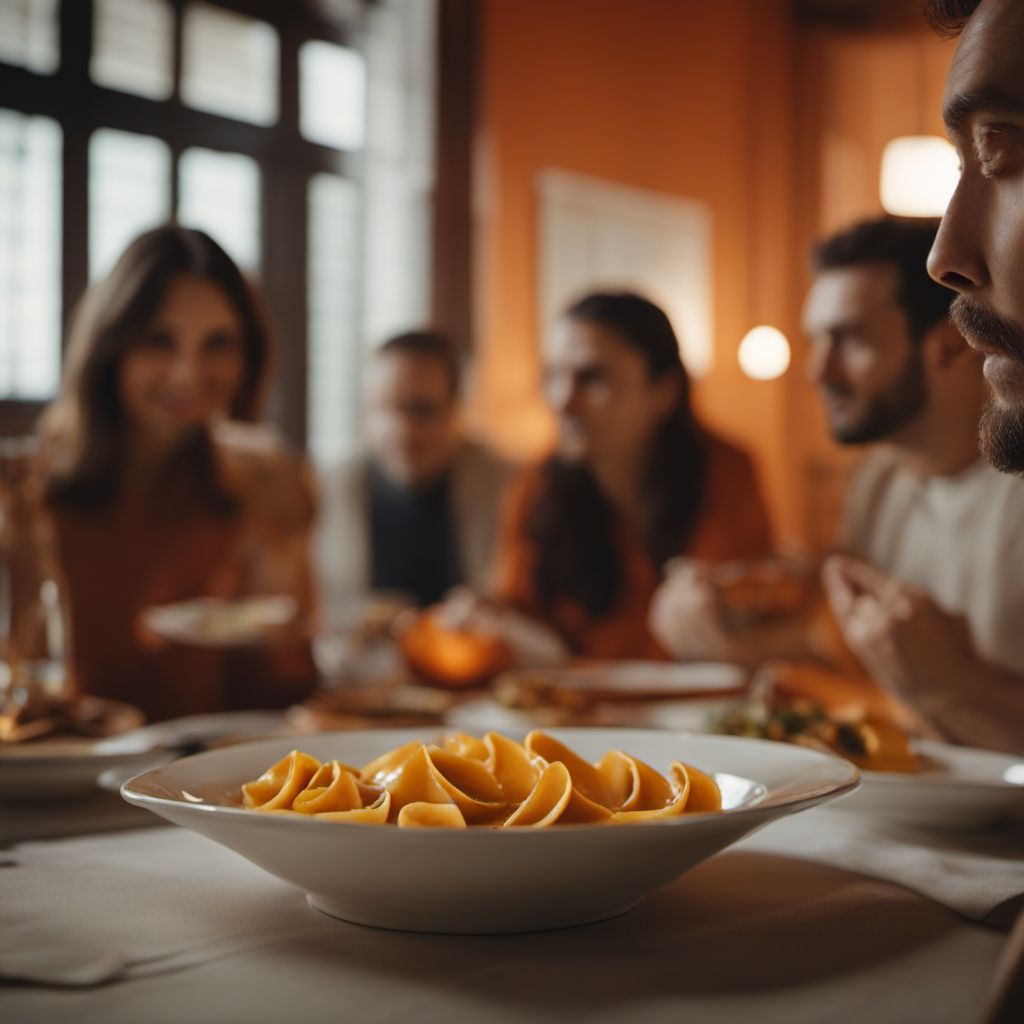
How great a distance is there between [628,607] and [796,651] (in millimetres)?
858

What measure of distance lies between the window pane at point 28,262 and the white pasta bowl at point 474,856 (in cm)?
382

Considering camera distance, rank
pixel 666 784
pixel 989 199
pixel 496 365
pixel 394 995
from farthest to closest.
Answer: pixel 496 365
pixel 989 199
pixel 666 784
pixel 394 995

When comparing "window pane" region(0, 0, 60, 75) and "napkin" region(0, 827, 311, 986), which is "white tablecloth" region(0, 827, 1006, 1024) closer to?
"napkin" region(0, 827, 311, 986)

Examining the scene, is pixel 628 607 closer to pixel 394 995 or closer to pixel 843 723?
pixel 843 723

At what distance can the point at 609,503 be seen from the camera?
9.84ft

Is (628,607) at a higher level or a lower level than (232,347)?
lower

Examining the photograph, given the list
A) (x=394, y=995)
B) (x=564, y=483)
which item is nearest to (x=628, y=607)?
(x=564, y=483)

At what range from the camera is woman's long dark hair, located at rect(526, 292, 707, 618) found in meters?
2.84

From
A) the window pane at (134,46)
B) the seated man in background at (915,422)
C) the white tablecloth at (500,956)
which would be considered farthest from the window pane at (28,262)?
the white tablecloth at (500,956)

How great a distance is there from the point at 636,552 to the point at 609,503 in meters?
0.17

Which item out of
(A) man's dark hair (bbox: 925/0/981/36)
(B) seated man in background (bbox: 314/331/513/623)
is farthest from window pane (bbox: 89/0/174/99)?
(A) man's dark hair (bbox: 925/0/981/36)

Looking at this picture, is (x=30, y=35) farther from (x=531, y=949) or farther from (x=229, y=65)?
(x=531, y=949)

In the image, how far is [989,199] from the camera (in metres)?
0.81

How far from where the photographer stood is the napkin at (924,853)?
70cm
